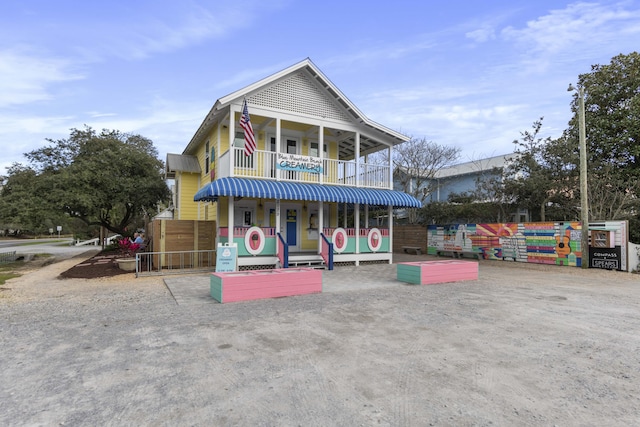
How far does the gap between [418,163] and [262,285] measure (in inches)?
780

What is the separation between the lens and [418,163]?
83.2 ft

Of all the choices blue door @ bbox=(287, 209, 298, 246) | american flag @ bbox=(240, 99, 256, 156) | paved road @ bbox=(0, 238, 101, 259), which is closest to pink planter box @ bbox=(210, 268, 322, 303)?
american flag @ bbox=(240, 99, 256, 156)

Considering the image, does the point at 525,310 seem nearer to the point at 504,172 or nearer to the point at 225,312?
the point at 225,312

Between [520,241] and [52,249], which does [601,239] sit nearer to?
[520,241]

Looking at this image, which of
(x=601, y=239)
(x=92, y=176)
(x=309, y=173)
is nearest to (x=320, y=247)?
(x=309, y=173)

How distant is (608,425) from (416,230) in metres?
20.2

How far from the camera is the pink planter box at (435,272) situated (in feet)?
34.7

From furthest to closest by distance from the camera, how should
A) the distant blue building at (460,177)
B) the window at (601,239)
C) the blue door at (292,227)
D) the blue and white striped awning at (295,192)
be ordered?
the distant blue building at (460,177) → the blue door at (292,227) → the window at (601,239) → the blue and white striped awning at (295,192)

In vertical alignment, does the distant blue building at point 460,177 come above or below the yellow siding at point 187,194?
above

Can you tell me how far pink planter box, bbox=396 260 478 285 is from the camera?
10562mm

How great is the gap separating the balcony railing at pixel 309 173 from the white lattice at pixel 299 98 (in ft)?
6.60

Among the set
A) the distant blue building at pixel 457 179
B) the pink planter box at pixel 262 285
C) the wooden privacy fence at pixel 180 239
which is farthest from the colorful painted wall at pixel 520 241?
the wooden privacy fence at pixel 180 239

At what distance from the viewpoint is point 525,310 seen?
7297 millimetres

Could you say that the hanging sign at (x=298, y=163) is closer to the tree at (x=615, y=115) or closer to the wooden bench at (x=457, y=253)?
the wooden bench at (x=457, y=253)
